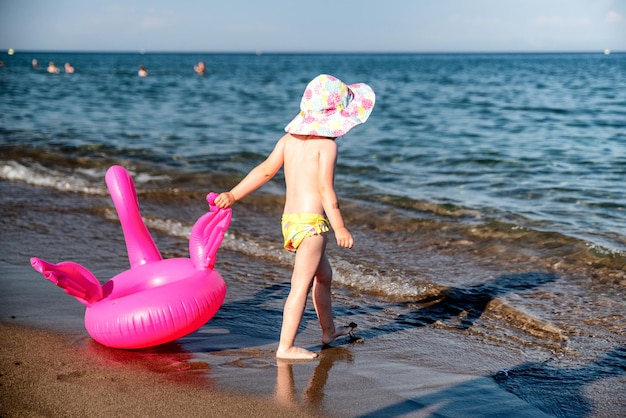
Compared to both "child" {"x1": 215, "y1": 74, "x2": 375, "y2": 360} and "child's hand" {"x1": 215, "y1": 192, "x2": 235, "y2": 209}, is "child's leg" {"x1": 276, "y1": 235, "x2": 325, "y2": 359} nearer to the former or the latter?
"child" {"x1": 215, "y1": 74, "x2": 375, "y2": 360}

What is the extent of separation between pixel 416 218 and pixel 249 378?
426 centimetres

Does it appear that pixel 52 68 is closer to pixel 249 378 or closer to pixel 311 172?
pixel 311 172

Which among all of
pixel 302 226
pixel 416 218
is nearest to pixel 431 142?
pixel 416 218

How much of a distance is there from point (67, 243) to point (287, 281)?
2.22 meters

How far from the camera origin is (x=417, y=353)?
402cm

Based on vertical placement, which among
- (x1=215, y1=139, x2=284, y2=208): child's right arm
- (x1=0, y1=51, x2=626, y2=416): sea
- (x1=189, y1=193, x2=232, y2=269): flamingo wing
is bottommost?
(x1=0, y1=51, x2=626, y2=416): sea

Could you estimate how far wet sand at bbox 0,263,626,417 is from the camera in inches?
124

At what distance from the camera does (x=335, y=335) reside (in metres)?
4.09

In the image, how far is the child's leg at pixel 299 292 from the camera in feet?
12.4

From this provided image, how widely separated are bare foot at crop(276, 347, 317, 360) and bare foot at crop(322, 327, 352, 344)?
0.26 meters

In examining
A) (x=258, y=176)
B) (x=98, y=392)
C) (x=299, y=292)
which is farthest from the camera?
(x=258, y=176)

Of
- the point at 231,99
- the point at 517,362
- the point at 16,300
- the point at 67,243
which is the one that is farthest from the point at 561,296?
the point at 231,99

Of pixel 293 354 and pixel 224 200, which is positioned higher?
pixel 224 200

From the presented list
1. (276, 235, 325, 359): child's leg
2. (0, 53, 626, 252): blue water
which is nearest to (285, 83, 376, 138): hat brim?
(276, 235, 325, 359): child's leg
